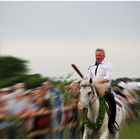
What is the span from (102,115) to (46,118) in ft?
3.29

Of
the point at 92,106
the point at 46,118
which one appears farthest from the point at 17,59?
the point at 92,106

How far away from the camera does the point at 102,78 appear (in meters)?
7.67

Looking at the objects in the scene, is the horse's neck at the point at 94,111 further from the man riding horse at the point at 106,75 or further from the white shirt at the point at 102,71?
the white shirt at the point at 102,71

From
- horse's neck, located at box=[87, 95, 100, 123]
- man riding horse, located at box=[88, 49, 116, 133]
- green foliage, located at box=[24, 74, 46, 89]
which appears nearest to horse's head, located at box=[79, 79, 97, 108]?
horse's neck, located at box=[87, 95, 100, 123]

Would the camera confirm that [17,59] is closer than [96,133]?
No

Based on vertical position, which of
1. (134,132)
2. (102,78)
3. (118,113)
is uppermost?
(102,78)

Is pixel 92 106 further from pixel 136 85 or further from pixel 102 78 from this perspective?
pixel 136 85

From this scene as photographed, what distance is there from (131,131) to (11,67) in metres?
2.96

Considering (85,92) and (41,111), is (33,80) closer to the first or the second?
(41,111)

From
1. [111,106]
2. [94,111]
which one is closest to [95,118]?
[94,111]

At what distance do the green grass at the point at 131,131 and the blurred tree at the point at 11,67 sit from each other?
2.57m

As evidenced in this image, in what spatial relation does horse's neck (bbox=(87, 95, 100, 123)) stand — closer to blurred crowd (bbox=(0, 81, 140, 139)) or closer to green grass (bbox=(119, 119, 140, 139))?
blurred crowd (bbox=(0, 81, 140, 139))

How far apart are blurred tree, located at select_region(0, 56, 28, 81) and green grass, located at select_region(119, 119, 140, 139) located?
257 centimetres

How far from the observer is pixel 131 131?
9961 mm
